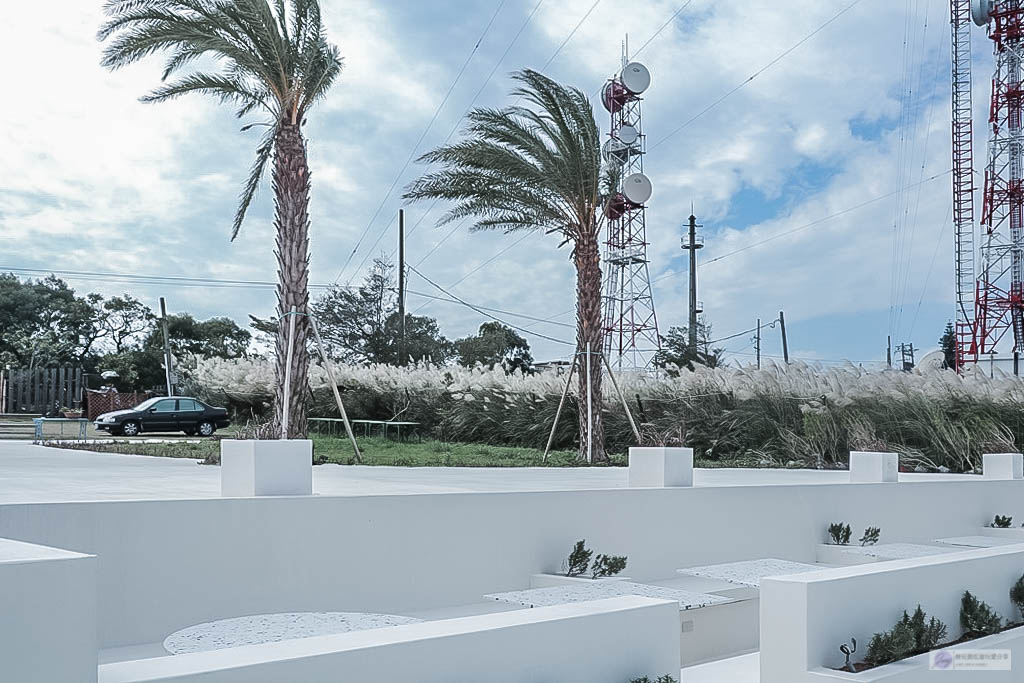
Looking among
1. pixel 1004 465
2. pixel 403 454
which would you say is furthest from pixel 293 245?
pixel 1004 465

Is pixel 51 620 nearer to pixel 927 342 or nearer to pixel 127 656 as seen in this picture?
pixel 127 656

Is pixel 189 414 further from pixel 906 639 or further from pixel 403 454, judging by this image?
pixel 906 639

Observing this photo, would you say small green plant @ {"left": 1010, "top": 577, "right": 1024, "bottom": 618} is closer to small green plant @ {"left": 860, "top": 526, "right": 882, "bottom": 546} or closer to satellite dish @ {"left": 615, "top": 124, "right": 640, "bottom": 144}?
small green plant @ {"left": 860, "top": 526, "right": 882, "bottom": 546}

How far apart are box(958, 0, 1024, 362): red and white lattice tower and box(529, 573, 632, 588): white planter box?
1672 centimetres

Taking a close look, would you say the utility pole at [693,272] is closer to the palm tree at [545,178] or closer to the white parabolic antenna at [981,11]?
the white parabolic antenna at [981,11]

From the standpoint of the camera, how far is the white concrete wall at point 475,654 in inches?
114

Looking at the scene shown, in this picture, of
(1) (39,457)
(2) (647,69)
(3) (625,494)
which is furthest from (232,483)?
(2) (647,69)

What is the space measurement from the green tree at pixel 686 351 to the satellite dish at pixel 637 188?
9.45ft

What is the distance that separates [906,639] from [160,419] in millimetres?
18330

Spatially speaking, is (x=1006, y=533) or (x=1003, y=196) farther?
(x=1003, y=196)

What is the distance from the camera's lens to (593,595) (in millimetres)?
5328

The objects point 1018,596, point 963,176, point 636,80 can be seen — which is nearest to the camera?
point 1018,596

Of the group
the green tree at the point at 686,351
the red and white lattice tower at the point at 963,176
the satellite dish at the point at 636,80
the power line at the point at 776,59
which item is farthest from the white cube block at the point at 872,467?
the red and white lattice tower at the point at 963,176

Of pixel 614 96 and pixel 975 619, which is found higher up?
pixel 614 96
